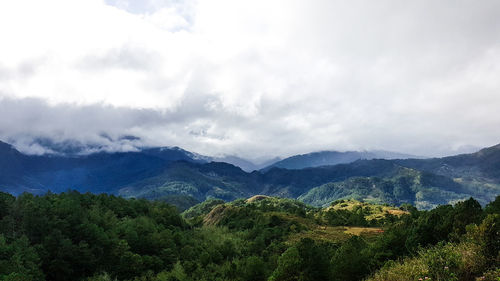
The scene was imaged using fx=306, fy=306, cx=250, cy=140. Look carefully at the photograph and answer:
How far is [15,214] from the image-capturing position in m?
89.4

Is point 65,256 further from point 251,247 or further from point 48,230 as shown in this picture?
point 251,247

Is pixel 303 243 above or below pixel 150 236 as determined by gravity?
above

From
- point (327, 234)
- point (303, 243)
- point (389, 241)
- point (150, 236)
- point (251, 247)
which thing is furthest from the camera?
point (327, 234)

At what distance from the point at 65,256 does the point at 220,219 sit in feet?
376

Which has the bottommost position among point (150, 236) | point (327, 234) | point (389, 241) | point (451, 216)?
point (327, 234)

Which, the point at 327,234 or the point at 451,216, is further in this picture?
the point at 327,234

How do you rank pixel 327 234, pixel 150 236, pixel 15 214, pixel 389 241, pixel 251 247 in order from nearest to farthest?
pixel 389 241 → pixel 15 214 → pixel 150 236 → pixel 251 247 → pixel 327 234

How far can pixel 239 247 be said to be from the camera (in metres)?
116

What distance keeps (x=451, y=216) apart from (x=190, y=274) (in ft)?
198

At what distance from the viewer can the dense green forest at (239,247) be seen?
23156mm

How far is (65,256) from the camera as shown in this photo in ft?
247

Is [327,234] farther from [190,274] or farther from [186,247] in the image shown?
[190,274]

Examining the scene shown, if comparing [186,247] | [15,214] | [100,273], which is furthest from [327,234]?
[15,214]

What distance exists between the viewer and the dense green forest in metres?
23.2
